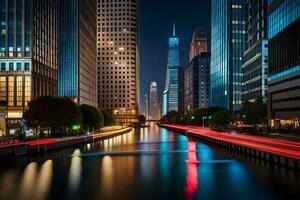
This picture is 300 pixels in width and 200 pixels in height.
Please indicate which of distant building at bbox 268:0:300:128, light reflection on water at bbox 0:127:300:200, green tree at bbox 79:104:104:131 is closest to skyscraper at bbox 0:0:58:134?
green tree at bbox 79:104:104:131

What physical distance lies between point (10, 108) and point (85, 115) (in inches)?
952

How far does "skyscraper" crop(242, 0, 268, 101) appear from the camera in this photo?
155875 mm

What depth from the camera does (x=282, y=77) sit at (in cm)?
11750

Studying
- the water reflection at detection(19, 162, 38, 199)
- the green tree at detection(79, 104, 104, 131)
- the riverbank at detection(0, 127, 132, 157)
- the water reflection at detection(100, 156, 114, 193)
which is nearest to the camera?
the water reflection at detection(19, 162, 38, 199)

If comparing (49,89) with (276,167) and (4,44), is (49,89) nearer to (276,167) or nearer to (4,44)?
(4,44)

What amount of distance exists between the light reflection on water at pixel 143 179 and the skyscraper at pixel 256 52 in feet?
309

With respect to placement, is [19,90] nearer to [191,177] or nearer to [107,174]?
[107,174]

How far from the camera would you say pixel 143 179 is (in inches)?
1994

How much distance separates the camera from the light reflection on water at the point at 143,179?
42.1 meters

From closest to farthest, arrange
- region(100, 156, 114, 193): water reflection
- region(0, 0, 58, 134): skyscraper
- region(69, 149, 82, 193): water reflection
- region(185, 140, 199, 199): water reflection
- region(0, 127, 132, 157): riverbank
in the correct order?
region(185, 140, 199, 199): water reflection, region(100, 156, 114, 193): water reflection, region(69, 149, 82, 193): water reflection, region(0, 127, 132, 157): riverbank, region(0, 0, 58, 134): skyscraper

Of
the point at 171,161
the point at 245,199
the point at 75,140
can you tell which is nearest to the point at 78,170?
the point at 171,161

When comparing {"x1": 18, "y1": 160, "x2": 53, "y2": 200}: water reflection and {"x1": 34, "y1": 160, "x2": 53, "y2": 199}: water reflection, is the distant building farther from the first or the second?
{"x1": 18, "y1": 160, "x2": 53, "y2": 200}: water reflection

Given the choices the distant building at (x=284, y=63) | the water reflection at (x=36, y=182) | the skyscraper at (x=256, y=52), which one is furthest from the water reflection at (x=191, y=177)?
the skyscraper at (x=256, y=52)

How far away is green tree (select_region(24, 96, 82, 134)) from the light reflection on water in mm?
27875
